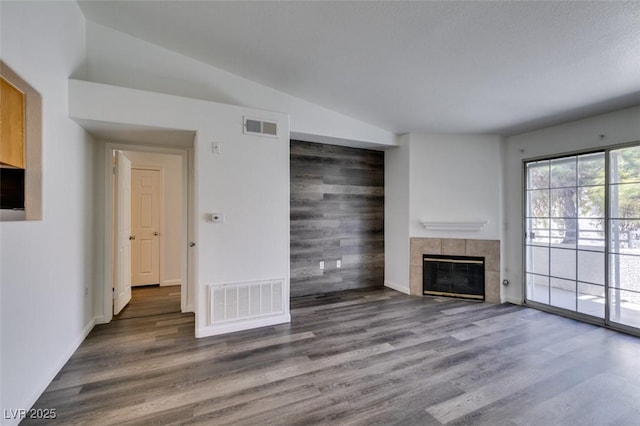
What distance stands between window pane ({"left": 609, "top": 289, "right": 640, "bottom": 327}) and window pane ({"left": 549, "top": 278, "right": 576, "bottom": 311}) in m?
0.38

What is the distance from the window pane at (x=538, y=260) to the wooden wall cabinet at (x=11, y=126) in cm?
567

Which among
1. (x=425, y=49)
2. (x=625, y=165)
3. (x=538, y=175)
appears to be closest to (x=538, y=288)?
(x=538, y=175)

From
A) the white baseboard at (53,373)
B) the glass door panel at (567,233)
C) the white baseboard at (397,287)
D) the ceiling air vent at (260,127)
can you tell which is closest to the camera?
the white baseboard at (53,373)

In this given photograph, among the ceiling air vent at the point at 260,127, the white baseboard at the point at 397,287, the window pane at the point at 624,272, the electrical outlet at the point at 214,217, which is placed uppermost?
the ceiling air vent at the point at 260,127

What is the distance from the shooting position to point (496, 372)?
2398 mm

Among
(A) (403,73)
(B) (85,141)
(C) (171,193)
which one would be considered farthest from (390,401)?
(C) (171,193)

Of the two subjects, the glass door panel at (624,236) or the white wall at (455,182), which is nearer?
the glass door panel at (624,236)

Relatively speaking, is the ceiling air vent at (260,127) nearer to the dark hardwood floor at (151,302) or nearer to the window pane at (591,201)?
the dark hardwood floor at (151,302)

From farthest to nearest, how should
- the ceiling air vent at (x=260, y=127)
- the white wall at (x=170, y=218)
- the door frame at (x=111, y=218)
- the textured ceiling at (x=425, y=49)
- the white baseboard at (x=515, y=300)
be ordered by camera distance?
the white wall at (x=170, y=218) → the white baseboard at (x=515, y=300) → the door frame at (x=111, y=218) → the ceiling air vent at (x=260, y=127) → the textured ceiling at (x=425, y=49)

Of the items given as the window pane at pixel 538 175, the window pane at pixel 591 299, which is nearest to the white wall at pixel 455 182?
the window pane at pixel 538 175

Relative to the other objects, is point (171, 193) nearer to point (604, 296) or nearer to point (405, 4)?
point (405, 4)

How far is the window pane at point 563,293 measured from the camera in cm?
375

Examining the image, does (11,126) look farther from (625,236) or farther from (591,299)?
(591,299)

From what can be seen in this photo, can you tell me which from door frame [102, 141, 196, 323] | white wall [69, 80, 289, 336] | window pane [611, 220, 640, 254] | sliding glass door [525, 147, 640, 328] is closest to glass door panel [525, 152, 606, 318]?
sliding glass door [525, 147, 640, 328]
